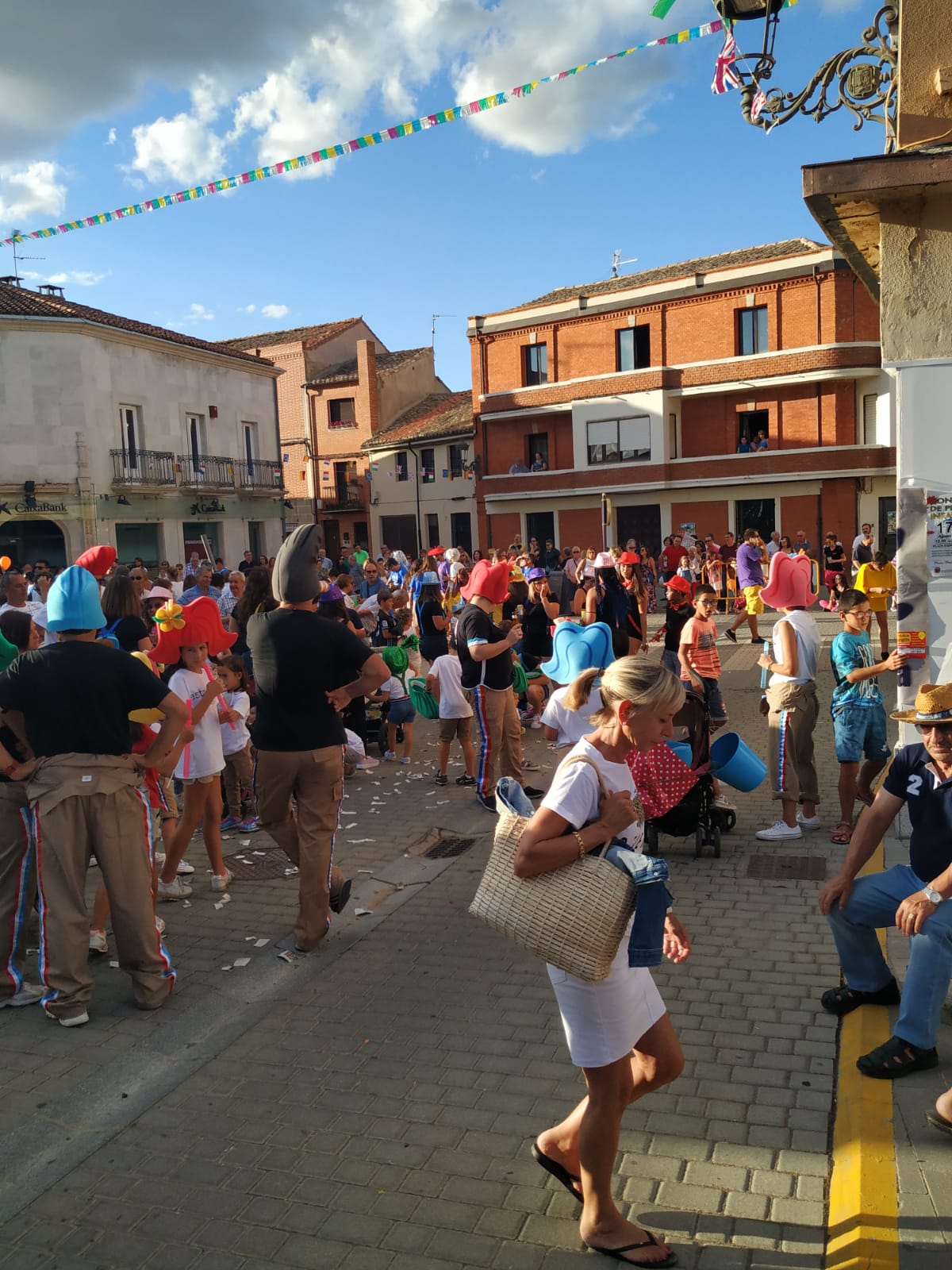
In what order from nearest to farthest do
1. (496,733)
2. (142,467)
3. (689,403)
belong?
(496,733)
(142,467)
(689,403)

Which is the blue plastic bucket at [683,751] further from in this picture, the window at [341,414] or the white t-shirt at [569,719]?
the window at [341,414]

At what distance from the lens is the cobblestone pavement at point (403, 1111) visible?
3.30m

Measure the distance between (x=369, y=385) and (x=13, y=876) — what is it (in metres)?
43.2

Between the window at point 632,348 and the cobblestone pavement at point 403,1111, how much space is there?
33.1m

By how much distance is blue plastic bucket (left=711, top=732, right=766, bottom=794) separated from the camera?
274 inches

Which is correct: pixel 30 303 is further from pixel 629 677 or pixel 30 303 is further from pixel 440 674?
pixel 629 677

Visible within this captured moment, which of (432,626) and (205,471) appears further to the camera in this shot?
(205,471)

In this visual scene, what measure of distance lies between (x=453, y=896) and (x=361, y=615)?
23.2 ft

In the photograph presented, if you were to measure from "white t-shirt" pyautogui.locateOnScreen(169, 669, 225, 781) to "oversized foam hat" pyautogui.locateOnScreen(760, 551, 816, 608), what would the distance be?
393cm

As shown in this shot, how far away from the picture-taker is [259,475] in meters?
37.2

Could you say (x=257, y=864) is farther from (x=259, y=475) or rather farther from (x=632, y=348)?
(x=632, y=348)

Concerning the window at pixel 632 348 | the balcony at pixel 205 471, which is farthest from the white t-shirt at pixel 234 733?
the window at pixel 632 348

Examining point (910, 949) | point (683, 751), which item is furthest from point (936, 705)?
point (683, 751)

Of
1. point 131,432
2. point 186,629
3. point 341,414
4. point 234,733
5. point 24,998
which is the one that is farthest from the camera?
point 341,414
